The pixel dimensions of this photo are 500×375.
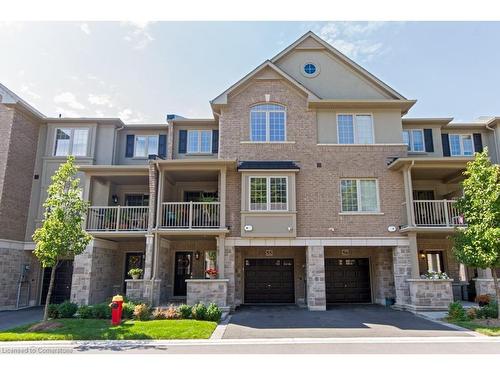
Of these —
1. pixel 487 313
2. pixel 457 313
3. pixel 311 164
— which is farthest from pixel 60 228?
pixel 487 313

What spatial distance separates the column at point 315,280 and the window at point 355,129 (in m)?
5.53

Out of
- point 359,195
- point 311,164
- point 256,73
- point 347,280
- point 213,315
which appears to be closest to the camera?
point 213,315

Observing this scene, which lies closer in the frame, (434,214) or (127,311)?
(127,311)

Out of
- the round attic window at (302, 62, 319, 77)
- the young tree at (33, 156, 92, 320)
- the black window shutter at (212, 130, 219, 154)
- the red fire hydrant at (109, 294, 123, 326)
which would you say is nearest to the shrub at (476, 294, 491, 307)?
the round attic window at (302, 62, 319, 77)

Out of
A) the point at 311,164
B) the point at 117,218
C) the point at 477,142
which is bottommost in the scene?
the point at 117,218

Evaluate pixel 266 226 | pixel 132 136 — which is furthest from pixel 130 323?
pixel 132 136

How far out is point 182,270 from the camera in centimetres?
1881

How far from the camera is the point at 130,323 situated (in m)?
12.0

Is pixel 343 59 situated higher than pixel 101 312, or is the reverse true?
pixel 343 59

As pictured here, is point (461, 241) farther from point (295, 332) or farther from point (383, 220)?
point (295, 332)

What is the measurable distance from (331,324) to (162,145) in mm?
13085

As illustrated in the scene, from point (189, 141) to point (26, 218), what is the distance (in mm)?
9257

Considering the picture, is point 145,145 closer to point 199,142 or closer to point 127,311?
point 199,142

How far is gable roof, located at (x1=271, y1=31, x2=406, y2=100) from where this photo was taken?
17.8 meters
